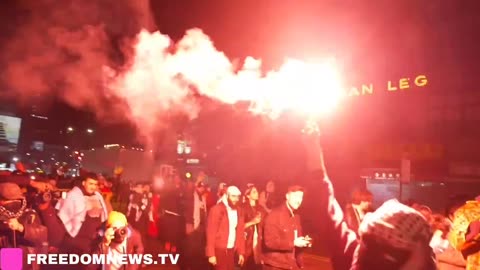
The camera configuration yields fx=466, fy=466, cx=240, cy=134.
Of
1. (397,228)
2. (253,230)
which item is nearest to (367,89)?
(253,230)

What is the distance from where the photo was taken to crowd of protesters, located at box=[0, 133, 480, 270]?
2.08 meters

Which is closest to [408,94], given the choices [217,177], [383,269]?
[217,177]

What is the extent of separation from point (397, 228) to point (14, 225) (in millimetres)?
4744

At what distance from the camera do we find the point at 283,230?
5707 millimetres

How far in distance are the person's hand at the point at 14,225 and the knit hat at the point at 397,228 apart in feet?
15.0

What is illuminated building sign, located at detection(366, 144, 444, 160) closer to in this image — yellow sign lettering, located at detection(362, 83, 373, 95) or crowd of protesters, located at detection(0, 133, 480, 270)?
yellow sign lettering, located at detection(362, 83, 373, 95)

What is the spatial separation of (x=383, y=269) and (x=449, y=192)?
2119 centimetres

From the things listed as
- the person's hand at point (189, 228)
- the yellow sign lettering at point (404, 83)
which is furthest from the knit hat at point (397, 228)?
the yellow sign lettering at point (404, 83)

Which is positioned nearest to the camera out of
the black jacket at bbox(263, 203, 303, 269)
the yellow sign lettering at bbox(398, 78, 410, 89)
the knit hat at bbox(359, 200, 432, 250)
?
the knit hat at bbox(359, 200, 432, 250)

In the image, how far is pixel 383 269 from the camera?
6.70ft

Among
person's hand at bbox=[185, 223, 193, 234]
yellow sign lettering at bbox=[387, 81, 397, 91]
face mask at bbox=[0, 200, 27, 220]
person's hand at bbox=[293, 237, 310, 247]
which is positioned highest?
yellow sign lettering at bbox=[387, 81, 397, 91]

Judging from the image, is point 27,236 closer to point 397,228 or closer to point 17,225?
point 17,225

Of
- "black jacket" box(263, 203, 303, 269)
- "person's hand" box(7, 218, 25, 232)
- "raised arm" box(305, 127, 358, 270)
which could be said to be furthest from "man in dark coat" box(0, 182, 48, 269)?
"raised arm" box(305, 127, 358, 270)

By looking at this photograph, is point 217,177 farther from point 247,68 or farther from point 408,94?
point 247,68
